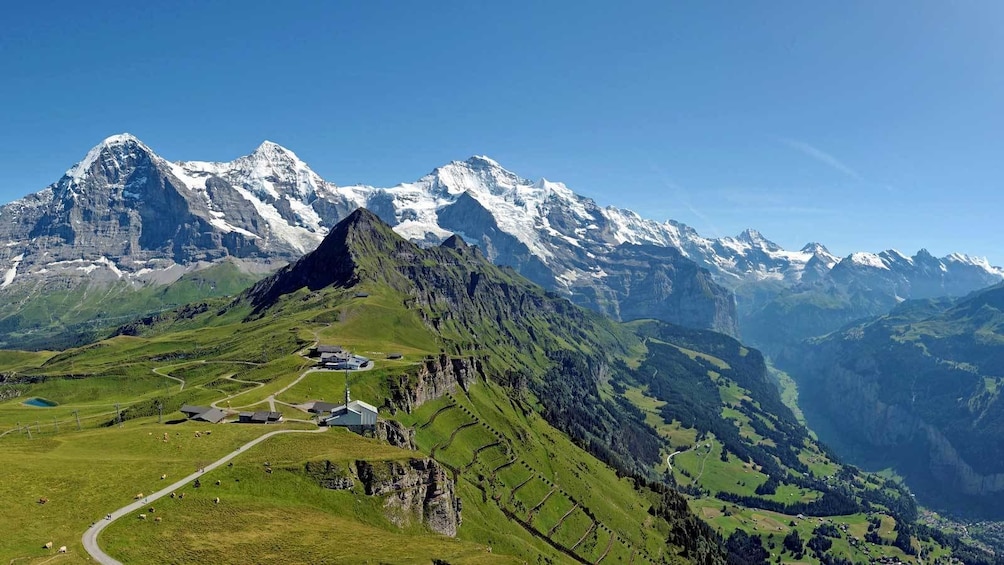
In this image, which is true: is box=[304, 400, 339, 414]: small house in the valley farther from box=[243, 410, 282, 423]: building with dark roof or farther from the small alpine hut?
box=[243, 410, 282, 423]: building with dark roof

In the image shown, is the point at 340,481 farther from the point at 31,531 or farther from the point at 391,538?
the point at 31,531

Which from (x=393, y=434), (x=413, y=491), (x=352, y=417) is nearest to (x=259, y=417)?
(x=352, y=417)

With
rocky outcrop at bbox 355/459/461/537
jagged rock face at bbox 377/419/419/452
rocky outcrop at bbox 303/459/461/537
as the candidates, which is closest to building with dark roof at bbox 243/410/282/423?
jagged rock face at bbox 377/419/419/452

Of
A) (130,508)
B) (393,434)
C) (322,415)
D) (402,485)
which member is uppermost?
(322,415)

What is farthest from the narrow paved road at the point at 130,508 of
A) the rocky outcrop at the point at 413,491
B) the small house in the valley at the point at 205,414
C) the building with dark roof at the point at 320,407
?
the building with dark roof at the point at 320,407

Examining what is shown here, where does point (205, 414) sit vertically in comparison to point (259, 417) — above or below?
below

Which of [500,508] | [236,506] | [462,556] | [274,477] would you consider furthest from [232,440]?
[500,508]

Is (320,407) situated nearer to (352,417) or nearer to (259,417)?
(352,417)

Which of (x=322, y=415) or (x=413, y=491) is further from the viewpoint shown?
(x=322, y=415)
